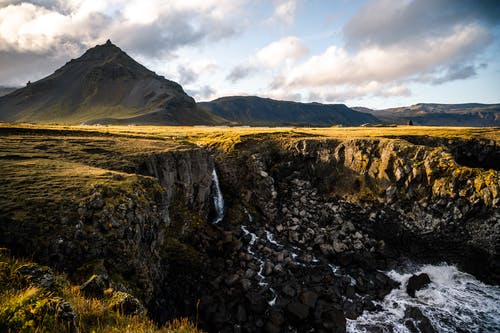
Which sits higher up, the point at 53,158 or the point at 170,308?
the point at 53,158

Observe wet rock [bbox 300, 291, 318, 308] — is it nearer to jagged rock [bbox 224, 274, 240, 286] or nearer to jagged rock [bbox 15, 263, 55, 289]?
jagged rock [bbox 224, 274, 240, 286]

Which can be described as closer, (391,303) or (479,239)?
(391,303)

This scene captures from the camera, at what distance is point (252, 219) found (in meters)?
37.7

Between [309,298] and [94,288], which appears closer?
[94,288]

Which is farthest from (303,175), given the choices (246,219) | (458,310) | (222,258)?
(458,310)

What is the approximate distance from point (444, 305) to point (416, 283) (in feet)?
9.20

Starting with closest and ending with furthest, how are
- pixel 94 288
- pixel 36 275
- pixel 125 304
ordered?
pixel 36 275 < pixel 125 304 < pixel 94 288

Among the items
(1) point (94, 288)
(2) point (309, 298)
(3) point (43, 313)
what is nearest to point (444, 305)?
(2) point (309, 298)

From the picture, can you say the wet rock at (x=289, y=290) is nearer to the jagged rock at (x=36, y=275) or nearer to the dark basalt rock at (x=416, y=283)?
the dark basalt rock at (x=416, y=283)

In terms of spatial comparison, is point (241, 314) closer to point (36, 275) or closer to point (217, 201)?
point (36, 275)

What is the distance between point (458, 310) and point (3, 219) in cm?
3747

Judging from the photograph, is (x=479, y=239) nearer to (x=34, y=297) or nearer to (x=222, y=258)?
(x=222, y=258)

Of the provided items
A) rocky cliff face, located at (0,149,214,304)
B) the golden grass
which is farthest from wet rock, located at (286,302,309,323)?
the golden grass

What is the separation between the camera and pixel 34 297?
6426 millimetres
